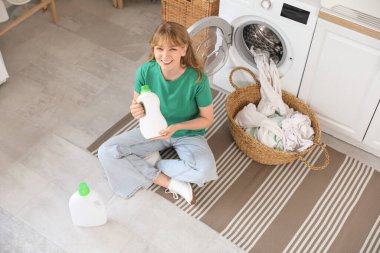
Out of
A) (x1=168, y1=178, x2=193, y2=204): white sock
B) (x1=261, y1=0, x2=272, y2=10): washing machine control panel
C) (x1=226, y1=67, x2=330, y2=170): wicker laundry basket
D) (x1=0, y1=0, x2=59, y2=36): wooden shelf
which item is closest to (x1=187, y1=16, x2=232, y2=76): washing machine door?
(x1=226, y1=67, x2=330, y2=170): wicker laundry basket

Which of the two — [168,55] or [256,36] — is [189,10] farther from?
[168,55]

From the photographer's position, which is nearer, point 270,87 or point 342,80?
point 342,80

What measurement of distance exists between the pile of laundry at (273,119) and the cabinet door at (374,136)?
31 centimetres

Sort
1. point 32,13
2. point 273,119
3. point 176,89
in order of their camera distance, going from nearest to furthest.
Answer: point 176,89 → point 273,119 → point 32,13

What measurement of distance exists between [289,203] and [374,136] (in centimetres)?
61

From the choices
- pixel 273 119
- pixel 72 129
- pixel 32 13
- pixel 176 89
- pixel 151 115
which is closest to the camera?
pixel 151 115

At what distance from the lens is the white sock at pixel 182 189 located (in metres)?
2.48

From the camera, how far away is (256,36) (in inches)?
111

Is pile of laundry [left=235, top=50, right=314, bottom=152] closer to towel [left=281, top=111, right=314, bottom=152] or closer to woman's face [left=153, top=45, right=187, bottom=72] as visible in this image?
towel [left=281, top=111, right=314, bottom=152]

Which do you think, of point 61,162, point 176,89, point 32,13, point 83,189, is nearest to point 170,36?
point 176,89

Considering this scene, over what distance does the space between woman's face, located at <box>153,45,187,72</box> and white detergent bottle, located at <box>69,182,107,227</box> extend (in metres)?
0.65

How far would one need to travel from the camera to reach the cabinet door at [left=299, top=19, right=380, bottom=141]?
2.42 meters

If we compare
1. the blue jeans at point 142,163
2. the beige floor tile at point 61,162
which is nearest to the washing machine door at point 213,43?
the blue jeans at point 142,163

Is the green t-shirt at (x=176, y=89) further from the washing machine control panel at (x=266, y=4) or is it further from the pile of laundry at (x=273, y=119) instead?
the washing machine control panel at (x=266, y=4)
